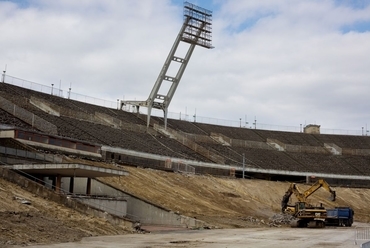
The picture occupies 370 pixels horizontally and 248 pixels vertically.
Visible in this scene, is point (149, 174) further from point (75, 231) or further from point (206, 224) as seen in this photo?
point (75, 231)

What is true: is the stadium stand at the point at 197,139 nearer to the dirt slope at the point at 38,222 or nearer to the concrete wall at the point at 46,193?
the concrete wall at the point at 46,193

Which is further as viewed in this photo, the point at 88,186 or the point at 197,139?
the point at 197,139

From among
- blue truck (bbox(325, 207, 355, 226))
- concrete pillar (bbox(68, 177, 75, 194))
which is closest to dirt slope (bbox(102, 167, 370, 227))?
blue truck (bbox(325, 207, 355, 226))

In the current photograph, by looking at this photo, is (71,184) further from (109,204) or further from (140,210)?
(140,210)

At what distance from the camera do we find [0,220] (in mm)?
23250

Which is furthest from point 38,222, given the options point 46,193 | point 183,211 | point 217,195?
point 217,195

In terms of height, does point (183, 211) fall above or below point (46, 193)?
below

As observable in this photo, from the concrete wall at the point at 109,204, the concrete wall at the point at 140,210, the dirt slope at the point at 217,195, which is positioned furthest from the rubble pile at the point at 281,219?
the concrete wall at the point at 109,204

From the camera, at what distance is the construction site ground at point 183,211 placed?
24.2 meters

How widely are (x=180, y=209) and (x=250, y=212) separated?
1166cm

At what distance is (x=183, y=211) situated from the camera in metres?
42.4

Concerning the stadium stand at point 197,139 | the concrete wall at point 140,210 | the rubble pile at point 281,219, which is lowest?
the rubble pile at point 281,219

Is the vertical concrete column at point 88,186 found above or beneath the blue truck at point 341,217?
above

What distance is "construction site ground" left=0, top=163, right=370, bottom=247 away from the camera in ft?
79.5
